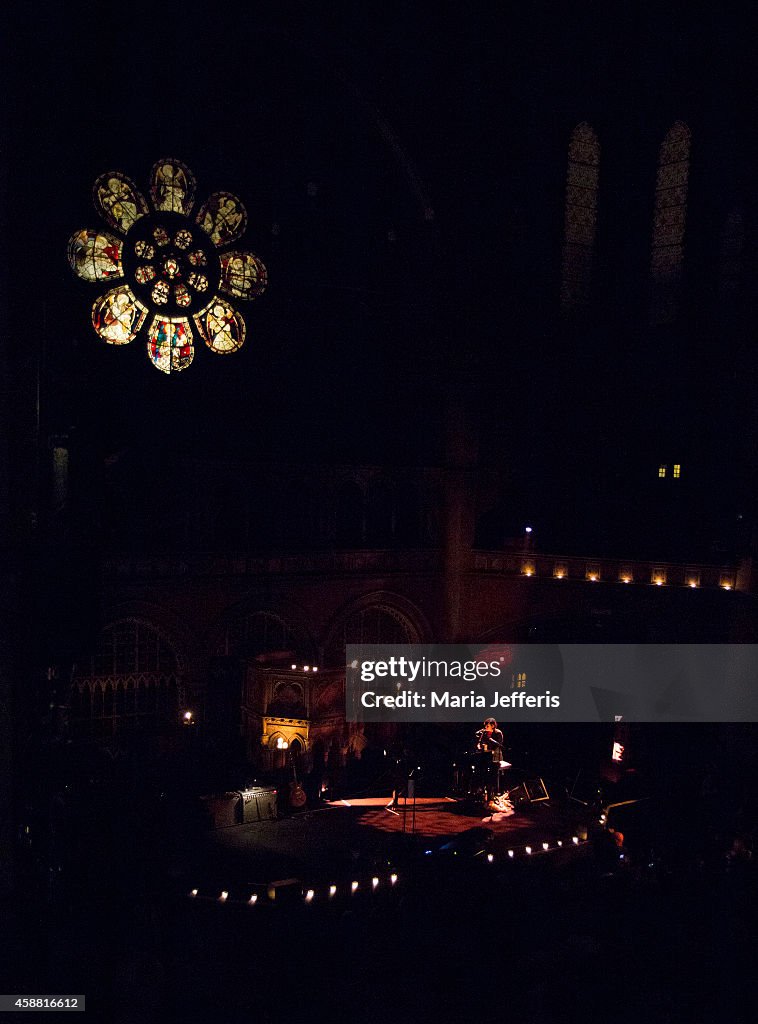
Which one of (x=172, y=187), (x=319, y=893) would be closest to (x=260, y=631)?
(x=319, y=893)

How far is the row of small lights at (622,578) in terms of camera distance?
18.8m

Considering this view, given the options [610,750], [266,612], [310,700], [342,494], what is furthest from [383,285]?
[610,750]

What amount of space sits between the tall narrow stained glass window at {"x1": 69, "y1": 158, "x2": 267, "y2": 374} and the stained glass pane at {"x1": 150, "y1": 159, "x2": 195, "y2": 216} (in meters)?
0.02

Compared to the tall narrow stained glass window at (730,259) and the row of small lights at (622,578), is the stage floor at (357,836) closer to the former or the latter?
the row of small lights at (622,578)

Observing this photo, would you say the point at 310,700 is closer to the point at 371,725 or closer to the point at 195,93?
the point at 371,725

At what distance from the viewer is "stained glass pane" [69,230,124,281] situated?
18.6 meters

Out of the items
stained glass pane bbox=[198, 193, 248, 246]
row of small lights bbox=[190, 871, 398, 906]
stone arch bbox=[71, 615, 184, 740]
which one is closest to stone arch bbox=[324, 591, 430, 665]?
stone arch bbox=[71, 615, 184, 740]

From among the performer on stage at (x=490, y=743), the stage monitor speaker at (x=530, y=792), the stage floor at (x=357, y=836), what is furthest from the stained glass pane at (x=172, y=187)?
the stage monitor speaker at (x=530, y=792)

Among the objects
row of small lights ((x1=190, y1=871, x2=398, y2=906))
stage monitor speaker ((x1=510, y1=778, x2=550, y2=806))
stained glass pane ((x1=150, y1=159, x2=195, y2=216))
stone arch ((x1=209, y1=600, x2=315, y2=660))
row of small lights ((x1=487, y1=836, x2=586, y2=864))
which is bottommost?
row of small lights ((x1=487, y1=836, x2=586, y2=864))

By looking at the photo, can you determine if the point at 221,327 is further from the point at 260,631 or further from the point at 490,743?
the point at 490,743

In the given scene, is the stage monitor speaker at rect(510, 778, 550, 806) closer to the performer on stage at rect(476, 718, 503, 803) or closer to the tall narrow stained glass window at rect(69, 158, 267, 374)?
the performer on stage at rect(476, 718, 503, 803)

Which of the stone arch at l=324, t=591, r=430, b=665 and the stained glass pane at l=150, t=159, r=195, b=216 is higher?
the stained glass pane at l=150, t=159, r=195, b=216

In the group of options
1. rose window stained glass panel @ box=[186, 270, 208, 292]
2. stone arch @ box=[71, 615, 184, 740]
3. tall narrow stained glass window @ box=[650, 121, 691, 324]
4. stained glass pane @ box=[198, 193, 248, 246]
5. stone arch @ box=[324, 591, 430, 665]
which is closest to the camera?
stone arch @ box=[71, 615, 184, 740]

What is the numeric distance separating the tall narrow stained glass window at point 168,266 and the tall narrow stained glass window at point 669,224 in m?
9.82
